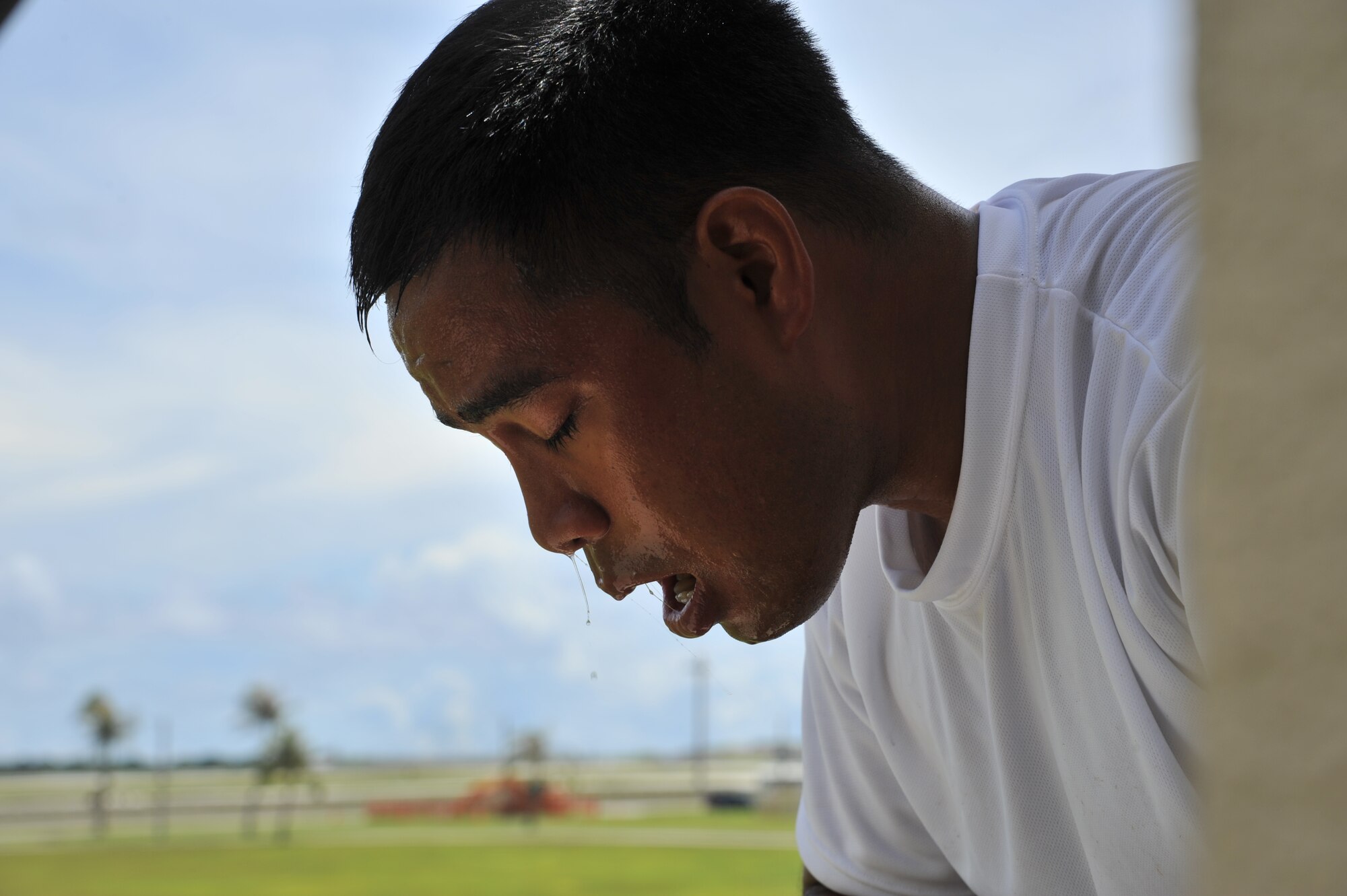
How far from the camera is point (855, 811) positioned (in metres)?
2.07

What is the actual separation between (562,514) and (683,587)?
18cm

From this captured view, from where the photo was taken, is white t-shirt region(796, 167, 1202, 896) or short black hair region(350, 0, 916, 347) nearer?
white t-shirt region(796, 167, 1202, 896)

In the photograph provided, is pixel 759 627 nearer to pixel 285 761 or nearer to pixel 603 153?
pixel 603 153


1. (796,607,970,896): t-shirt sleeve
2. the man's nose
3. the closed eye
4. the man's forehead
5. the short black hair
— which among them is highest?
the short black hair

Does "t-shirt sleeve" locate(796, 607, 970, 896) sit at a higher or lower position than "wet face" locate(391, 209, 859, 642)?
lower

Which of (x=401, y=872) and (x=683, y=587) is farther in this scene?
(x=401, y=872)

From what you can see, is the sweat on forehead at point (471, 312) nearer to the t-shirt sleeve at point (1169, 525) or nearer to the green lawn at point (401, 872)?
the t-shirt sleeve at point (1169, 525)

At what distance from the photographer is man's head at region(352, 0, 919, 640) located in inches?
56.5

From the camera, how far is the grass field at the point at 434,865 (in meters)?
30.6

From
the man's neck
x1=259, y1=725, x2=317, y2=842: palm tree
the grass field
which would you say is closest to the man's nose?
the man's neck

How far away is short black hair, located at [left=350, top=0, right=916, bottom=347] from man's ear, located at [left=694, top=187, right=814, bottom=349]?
0.11 feet

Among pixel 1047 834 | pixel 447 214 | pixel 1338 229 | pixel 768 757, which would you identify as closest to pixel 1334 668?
pixel 1338 229

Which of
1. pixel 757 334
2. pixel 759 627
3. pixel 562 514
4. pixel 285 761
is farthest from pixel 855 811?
pixel 285 761

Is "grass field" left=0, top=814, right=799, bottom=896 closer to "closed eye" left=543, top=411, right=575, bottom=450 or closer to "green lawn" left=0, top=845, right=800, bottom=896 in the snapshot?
"green lawn" left=0, top=845, right=800, bottom=896
